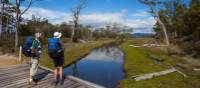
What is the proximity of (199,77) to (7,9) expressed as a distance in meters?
44.9

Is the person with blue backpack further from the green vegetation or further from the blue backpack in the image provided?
the green vegetation

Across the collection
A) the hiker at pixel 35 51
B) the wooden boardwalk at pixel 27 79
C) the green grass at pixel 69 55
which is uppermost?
the hiker at pixel 35 51

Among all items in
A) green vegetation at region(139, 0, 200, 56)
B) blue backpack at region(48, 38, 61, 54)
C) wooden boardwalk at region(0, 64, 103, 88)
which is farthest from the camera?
green vegetation at region(139, 0, 200, 56)

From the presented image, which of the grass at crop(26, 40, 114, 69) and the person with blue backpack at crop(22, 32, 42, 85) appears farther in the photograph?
the grass at crop(26, 40, 114, 69)

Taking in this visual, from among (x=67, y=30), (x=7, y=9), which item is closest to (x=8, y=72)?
(x=7, y=9)

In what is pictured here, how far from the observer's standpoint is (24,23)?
205ft

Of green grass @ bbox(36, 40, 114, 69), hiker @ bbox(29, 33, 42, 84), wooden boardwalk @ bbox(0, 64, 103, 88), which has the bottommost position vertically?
green grass @ bbox(36, 40, 114, 69)

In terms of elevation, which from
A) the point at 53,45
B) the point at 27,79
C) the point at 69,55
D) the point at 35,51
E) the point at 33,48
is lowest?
the point at 69,55

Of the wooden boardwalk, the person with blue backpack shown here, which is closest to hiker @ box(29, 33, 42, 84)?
the person with blue backpack

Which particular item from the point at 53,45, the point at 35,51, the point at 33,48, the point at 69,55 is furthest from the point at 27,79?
the point at 69,55

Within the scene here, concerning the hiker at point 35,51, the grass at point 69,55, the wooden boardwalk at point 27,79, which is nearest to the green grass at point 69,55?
the grass at point 69,55

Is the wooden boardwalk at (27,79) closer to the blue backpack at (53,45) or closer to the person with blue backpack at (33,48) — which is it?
the person with blue backpack at (33,48)

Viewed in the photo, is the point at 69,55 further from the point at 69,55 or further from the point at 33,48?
the point at 33,48

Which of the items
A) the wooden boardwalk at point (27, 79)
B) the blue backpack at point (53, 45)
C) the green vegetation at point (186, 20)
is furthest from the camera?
the green vegetation at point (186, 20)
